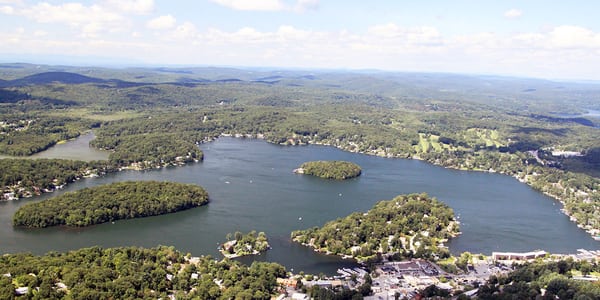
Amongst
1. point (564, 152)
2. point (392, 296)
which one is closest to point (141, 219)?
point (392, 296)

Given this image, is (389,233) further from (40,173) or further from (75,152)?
(75,152)

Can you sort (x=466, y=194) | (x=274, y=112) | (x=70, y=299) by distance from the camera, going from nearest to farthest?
A: (x=70, y=299) → (x=466, y=194) → (x=274, y=112)

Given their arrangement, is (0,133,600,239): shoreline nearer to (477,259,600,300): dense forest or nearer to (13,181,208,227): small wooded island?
(13,181,208,227): small wooded island

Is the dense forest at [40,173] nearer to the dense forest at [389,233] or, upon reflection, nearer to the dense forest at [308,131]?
the dense forest at [308,131]

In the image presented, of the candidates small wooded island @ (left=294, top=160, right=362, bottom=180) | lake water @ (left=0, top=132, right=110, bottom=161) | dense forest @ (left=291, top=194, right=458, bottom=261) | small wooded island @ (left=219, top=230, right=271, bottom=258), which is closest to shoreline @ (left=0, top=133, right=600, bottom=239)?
lake water @ (left=0, top=132, right=110, bottom=161)

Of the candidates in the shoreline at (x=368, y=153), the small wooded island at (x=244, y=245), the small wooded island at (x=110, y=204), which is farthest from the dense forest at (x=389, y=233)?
the shoreline at (x=368, y=153)

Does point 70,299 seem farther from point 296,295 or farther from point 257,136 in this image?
point 257,136
